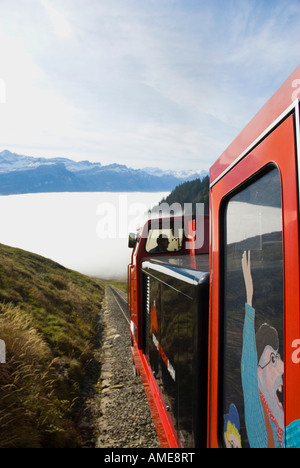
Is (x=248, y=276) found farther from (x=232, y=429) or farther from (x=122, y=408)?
(x=122, y=408)

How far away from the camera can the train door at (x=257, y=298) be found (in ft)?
4.27

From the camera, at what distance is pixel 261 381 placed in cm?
161

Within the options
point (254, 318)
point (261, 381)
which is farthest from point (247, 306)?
point (261, 381)

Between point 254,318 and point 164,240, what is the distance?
6.20 meters

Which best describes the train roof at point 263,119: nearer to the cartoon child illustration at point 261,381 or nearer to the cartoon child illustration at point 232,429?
the cartoon child illustration at point 261,381

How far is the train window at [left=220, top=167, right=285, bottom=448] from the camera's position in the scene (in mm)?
1460

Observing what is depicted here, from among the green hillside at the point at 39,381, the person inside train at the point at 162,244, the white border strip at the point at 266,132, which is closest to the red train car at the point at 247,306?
the white border strip at the point at 266,132

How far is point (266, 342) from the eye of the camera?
1.56 m

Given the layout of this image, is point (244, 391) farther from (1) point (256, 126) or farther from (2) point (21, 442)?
(2) point (21, 442)

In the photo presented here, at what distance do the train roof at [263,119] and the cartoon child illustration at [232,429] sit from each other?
1.44 metres
